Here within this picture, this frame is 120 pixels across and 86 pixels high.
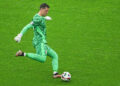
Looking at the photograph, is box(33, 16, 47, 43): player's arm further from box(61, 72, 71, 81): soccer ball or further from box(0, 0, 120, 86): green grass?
box(0, 0, 120, 86): green grass

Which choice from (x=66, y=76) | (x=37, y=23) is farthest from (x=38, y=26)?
(x=66, y=76)

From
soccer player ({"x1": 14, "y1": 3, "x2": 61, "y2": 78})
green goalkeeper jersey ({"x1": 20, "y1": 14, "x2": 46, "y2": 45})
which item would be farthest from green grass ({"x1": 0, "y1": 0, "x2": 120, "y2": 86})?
green goalkeeper jersey ({"x1": 20, "y1": 14, "x2": 46, "y2": 45})

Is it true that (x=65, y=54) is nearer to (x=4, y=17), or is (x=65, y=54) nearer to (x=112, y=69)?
(x=112, y=69)

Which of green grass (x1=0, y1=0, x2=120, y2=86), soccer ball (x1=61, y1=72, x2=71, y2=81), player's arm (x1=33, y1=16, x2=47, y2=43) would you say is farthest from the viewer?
green grass (x1=0, y1=0, x2=120, y2=86)

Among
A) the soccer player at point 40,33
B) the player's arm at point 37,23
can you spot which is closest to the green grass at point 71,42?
the soccer player at point 40,33

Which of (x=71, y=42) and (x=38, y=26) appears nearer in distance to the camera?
(x=38, y=26)

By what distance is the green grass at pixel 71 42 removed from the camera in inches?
472

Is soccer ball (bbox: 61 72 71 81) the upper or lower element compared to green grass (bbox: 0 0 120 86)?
lower

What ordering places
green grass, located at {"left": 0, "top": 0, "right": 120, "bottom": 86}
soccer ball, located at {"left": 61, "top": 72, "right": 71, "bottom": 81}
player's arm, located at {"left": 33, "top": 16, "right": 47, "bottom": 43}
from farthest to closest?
green grass, located at {"left": 0, "top": 0, "right": 120, "bottom": 86}
soccer ball, located at {"left": 61, "top": 72, "right": 71, "bottom": 81}
player's arm, located at {"left": 33, "top": 16, "right": 47, "bottom": 43}

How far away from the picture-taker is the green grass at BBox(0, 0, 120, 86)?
39.3ft

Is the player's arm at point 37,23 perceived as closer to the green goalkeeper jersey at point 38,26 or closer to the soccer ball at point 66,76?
the green goalkeeper jersey at point 38,26

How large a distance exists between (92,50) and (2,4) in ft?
18.7

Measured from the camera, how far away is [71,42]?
14.8 meters

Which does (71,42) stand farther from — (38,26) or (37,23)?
(37,23)
